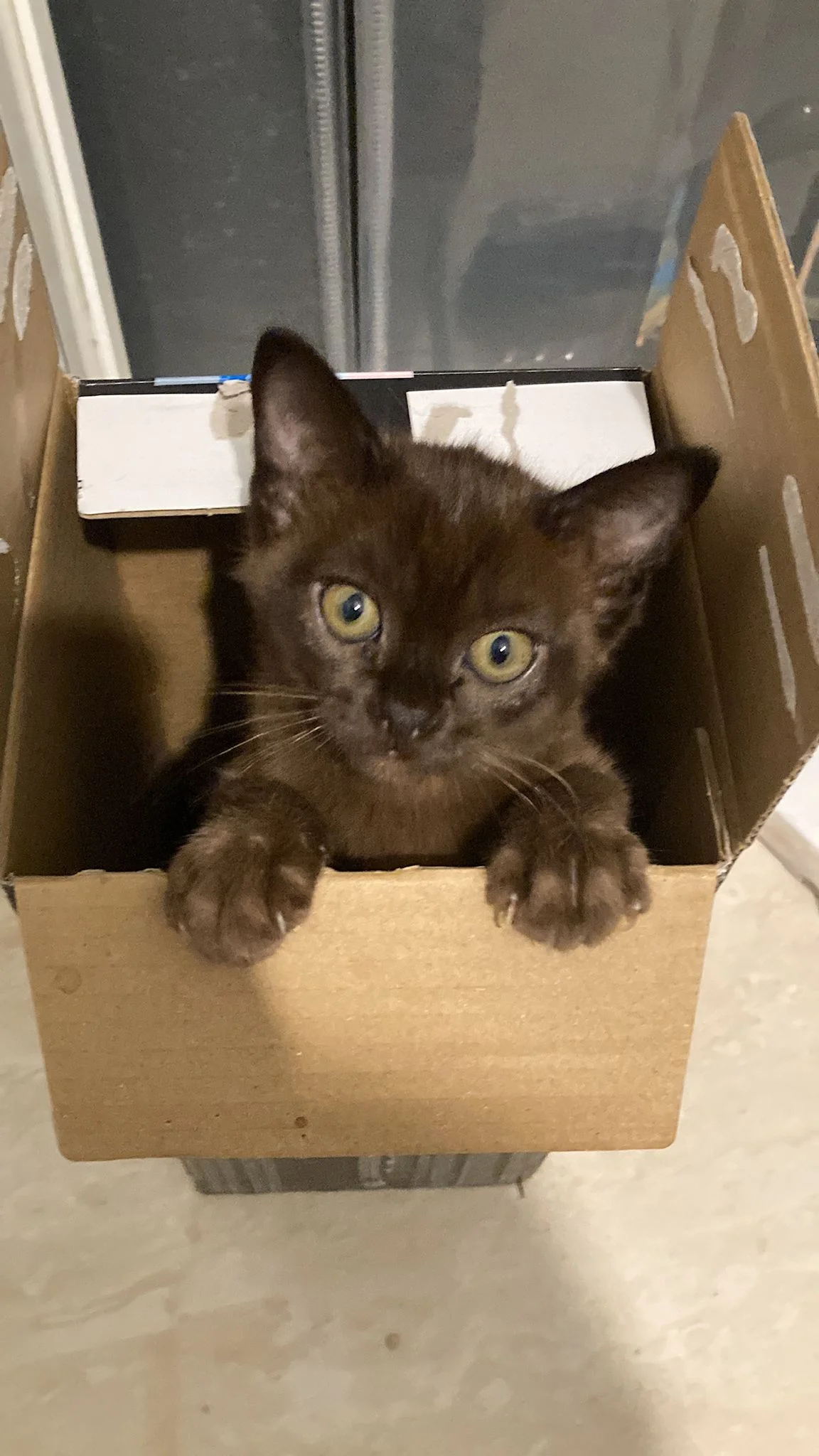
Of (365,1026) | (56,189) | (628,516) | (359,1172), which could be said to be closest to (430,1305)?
(359,1172)

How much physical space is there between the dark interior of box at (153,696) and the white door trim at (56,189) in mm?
517


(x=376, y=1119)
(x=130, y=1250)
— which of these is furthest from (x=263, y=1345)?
(x=376, y=1119)

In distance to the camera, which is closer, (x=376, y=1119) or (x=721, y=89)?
(x=376, y=1119)

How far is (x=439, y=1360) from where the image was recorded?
3.86ft

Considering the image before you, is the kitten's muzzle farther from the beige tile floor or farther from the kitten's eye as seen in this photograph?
the beige tile floor

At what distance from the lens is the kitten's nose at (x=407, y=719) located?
0.80 meters

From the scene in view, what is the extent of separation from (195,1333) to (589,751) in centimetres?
76

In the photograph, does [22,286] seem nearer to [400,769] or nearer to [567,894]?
[400,769]

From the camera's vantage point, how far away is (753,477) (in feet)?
3.04

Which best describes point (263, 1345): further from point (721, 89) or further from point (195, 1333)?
point (721, 89)

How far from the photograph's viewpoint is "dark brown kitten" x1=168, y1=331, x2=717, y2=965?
81cm

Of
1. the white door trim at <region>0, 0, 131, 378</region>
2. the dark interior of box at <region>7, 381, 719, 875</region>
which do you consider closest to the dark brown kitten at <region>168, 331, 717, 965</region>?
the dark interior of box at <region>7, 381, 719, 875</region>

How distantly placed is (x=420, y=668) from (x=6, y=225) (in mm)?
599

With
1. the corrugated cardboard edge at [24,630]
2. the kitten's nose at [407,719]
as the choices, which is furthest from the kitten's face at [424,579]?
the corrugated cardboard edge at [24,630]
